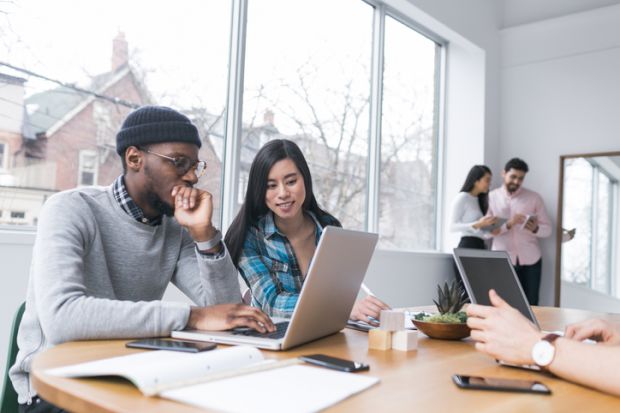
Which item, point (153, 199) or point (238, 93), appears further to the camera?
point (238, 93)

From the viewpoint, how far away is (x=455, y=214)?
5141 mm

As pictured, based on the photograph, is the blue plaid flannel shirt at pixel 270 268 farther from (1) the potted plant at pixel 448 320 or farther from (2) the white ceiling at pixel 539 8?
(2) the white ceiling at pixel 539 8

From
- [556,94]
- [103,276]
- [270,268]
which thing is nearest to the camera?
[103,276]

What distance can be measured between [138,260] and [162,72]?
1945 mm

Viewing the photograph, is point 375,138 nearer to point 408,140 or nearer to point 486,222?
point 408,140

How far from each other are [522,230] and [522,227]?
0.08m

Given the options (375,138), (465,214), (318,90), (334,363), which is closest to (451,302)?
(334,363)

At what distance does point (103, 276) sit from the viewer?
149 cm

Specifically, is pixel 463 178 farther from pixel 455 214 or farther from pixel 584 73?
pixel 584 73

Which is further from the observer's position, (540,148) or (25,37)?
(540,148)

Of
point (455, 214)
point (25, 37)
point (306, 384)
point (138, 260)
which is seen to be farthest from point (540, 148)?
point (306, 384)

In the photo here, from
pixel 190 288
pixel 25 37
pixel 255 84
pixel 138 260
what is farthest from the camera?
pixel 255 84


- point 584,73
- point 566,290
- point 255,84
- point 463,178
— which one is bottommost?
point 566,290

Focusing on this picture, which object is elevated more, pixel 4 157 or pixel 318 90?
pixel 318 90
